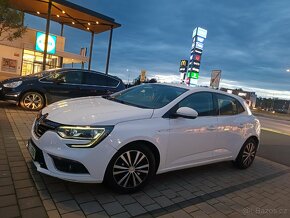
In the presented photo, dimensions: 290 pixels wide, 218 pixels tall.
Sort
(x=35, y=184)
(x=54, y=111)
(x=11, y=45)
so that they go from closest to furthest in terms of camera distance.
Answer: (x=35, y=184), (x=54, y=111), (x=11, y=45)

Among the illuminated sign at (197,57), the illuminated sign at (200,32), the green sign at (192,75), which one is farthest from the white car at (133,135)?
the illuminated sign at (200,32)

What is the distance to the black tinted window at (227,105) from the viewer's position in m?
5.71

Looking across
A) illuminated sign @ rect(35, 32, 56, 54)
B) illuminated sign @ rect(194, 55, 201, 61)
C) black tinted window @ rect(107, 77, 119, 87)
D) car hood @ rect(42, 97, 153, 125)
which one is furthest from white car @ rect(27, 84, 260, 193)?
illuminated sign @ rect(194, 55, 201, 61)

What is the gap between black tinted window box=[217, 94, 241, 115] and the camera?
5.71 m

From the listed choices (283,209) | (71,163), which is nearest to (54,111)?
(71,163)

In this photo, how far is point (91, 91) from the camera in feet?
35.7

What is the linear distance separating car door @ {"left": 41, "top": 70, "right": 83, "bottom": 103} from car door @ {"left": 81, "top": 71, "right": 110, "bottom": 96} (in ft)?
0.77

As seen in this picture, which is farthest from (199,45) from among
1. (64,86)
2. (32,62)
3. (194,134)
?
(194,134)

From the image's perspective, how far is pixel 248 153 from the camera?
21.1 feet

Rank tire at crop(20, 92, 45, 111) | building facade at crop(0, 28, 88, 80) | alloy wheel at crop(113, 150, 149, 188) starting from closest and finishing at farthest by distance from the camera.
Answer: alloy wheel at crop(113, 150, 149, 188) < tire at crop(20, 92, 45, 111) < building facade at crop(0, 28, 88, 80)

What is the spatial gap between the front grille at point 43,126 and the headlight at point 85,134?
0.57ft

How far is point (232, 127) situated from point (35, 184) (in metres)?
Result: 3.63

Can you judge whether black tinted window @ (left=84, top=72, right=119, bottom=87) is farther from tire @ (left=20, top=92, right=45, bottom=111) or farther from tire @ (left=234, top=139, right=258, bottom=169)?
tire @ (left=234, top=139, right=258, bottom=169)

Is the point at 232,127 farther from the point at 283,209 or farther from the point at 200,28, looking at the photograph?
the point at 200,28
